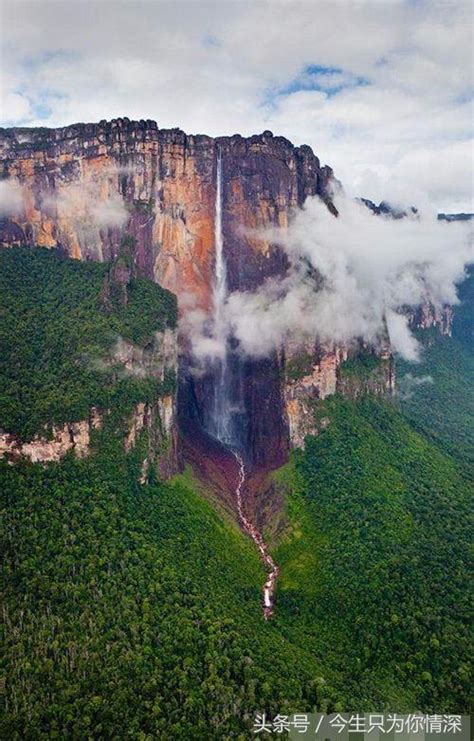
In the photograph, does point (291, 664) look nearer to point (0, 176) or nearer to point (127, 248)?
point (127, 248)

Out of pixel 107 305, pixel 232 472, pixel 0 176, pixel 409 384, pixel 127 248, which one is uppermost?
pixel 0 176

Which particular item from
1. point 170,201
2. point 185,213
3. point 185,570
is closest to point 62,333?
point 170,201

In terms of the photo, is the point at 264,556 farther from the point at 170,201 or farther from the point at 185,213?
the point at 170,201

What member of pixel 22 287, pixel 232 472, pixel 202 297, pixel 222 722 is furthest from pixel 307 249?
pixel 222 722

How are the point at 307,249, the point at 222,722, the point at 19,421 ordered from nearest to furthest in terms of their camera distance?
1. the point at 222,722
2. the point at 19,421
3. the point at 307,249

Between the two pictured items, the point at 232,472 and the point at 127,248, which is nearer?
the point at 127,248

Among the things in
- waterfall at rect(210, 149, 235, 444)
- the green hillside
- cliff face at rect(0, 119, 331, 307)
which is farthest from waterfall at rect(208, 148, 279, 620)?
the green hillside
